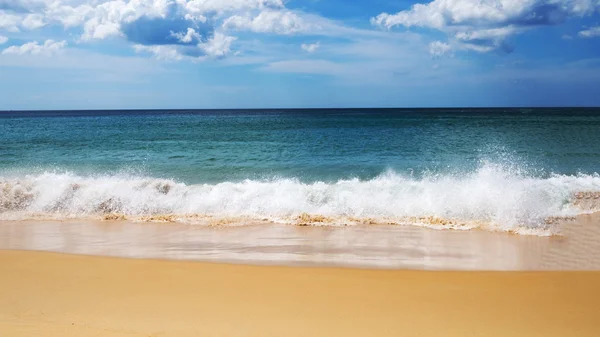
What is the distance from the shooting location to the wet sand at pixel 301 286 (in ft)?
15.6

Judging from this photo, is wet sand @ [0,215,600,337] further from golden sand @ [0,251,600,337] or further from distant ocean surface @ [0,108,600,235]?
distant ocean surface @ [0,108,600,235]

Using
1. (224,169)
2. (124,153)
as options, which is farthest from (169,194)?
(124,153)

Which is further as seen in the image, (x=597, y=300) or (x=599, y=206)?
(x=599, y=206)

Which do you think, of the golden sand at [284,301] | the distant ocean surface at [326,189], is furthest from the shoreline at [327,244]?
the distant ocean surface at [326,189]

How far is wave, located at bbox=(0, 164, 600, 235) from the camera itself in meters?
10.8

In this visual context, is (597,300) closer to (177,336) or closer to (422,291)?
(422,291)

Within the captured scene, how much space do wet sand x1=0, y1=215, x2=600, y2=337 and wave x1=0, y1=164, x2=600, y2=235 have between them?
127 centimetres

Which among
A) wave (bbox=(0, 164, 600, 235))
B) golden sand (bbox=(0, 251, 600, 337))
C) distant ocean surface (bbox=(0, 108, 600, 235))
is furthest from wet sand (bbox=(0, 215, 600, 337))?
distant ocean surface (bbox=(0, 108, 600, 235))

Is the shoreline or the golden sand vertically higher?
the golden sand

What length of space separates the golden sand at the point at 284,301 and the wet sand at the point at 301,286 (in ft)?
0.07

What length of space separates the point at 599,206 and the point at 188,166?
633 inches

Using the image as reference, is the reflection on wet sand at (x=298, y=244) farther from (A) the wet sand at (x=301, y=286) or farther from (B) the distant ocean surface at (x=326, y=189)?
(B) the distant ocean surface at (x=326, y=189)

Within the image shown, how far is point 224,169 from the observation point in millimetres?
19844

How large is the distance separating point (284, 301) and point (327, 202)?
7250 millimetres
